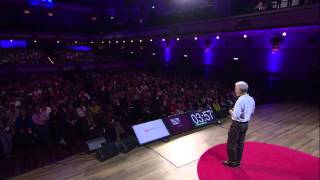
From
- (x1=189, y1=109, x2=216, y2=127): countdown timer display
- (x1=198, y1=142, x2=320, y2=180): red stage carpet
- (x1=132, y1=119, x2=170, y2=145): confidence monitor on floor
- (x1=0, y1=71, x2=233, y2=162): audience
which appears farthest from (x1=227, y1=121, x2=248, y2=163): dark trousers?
(x1=0, y1=71, x2=233, y2=162): audience

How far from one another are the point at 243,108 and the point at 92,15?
28.1 m

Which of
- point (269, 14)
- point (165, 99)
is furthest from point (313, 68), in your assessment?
point (165, 99)

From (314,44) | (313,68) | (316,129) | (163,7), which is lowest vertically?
(316,129)

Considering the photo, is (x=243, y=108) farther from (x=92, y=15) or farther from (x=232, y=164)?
(x=92, y=15)

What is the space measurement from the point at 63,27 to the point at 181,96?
2399cm

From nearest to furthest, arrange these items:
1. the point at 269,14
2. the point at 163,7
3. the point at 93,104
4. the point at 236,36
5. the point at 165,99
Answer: the point at 93,104, the point at 165,99, the point at 269,14, the point at 236,36, the point at 163,7

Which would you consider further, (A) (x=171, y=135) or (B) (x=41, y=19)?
(B) (x=41, y=19)

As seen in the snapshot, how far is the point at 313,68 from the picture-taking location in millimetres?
11789

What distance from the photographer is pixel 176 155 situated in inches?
224

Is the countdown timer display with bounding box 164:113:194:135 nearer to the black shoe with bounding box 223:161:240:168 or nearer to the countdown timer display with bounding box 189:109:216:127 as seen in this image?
the countdown timer display with bounding box 189:109:216:127

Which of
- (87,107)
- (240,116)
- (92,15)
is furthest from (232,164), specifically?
(92,15)

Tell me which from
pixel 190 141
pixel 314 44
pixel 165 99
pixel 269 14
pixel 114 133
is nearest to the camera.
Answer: pixel 190 141

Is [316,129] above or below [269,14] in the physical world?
below

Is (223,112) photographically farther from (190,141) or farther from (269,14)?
(269,14)
